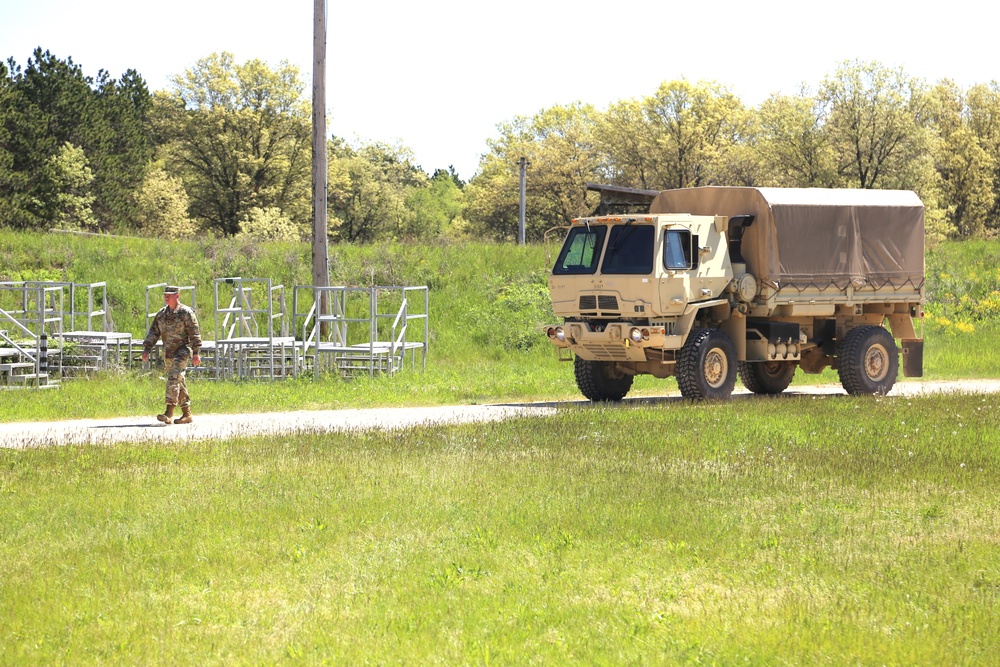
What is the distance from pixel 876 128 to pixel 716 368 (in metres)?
43.5

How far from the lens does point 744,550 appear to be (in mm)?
9781

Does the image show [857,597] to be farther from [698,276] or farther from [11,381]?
[11,381]

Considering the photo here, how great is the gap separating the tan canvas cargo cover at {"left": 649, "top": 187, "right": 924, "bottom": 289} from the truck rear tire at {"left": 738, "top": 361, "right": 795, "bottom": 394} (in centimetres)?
212

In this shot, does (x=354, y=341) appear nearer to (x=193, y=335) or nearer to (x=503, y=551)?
(x=193, y=335)

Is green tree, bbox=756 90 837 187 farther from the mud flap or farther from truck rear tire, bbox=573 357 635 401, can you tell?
truck rear tire, bbox=573 357 635 401

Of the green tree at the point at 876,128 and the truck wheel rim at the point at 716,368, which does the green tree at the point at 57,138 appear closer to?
the green tree at the point at 876,128

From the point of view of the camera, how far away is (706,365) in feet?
67.5

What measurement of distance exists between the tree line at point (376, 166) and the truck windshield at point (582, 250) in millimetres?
42786

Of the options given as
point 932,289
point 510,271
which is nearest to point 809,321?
point 510,271

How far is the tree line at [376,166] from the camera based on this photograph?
6216cm

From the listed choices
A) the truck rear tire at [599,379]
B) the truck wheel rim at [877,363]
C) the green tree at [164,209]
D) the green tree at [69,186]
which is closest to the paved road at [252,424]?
the truck rear tire at [599,379]

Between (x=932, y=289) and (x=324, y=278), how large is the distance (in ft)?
69.0

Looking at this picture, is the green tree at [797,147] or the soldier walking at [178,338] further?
the green tree at [797,147]

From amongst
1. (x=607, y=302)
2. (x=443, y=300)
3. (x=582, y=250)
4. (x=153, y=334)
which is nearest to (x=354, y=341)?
(x=443, y=300)
